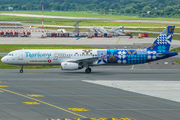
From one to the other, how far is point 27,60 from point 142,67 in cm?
2110

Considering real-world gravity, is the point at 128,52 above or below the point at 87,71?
above

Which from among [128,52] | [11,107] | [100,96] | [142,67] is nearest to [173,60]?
[142,67]

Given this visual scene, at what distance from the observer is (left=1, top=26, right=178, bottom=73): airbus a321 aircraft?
4859cm

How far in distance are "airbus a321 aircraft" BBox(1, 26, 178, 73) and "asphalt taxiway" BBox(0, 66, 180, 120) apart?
210 cm

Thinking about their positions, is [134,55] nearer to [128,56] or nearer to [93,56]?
[128,56]

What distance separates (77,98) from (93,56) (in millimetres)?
17924

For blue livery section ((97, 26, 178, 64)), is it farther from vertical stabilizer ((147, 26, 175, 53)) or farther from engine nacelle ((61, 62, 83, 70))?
engine nacelle ((61, 62, 83, 70))

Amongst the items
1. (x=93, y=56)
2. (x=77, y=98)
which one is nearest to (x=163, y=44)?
(x=93, y=56)

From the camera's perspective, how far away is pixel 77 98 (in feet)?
105

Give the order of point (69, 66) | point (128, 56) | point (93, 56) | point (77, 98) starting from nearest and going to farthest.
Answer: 1. point (77, 98)
2. point (69, 66)
3. point (128, 56)
4. point (93, 56)

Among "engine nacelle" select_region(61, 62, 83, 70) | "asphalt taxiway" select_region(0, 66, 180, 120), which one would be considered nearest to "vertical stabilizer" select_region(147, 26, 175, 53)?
"asphalt taxiway" select_region(0, 66, 180, 120)

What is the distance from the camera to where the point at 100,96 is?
32812mm

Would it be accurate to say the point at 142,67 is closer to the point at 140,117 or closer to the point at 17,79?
the point at 17,79

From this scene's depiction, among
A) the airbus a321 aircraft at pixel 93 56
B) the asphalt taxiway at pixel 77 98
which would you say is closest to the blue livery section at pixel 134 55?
the airbus a321 aircraft at pixel 93 56
